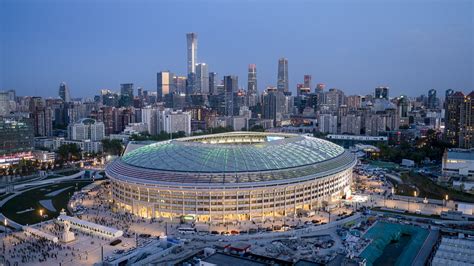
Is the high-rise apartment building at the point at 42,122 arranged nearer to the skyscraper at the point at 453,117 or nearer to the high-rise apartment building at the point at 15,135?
the high-rise apartment building at the point at 15,135

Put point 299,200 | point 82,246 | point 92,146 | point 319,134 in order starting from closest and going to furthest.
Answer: point 82,246, point 299,200, point 92,146, point 319,134

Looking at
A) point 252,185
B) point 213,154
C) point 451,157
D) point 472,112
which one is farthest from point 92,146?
point 472,112

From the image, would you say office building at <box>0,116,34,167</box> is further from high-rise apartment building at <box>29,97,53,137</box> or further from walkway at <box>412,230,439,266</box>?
walkway at <box>412,230,439,266</box>

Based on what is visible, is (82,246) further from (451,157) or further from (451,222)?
(451,157)

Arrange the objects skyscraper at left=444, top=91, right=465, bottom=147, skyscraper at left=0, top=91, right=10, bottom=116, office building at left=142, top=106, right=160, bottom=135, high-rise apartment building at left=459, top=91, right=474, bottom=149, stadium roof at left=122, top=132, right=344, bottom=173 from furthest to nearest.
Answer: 1. office building at left=142, top=106, right=160, bottom=135
2. skyscraper at left=0, top=91, right=10, bottom=116
3. skyscraper at left=444, top=91, right=465, bottom=147
4. high-rise apartment building at left=459, top=91, right=474, bottom=149
5. stadium roof at left=122, top=132, right=344, bottom=173

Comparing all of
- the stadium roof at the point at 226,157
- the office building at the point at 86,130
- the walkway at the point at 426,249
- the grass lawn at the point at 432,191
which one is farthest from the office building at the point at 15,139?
the walkway at the point at 426,249

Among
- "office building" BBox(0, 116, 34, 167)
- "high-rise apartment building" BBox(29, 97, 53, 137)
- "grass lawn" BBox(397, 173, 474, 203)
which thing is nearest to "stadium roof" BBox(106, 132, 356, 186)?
"grass lawn" BBox(397, 173, 474, 203)
